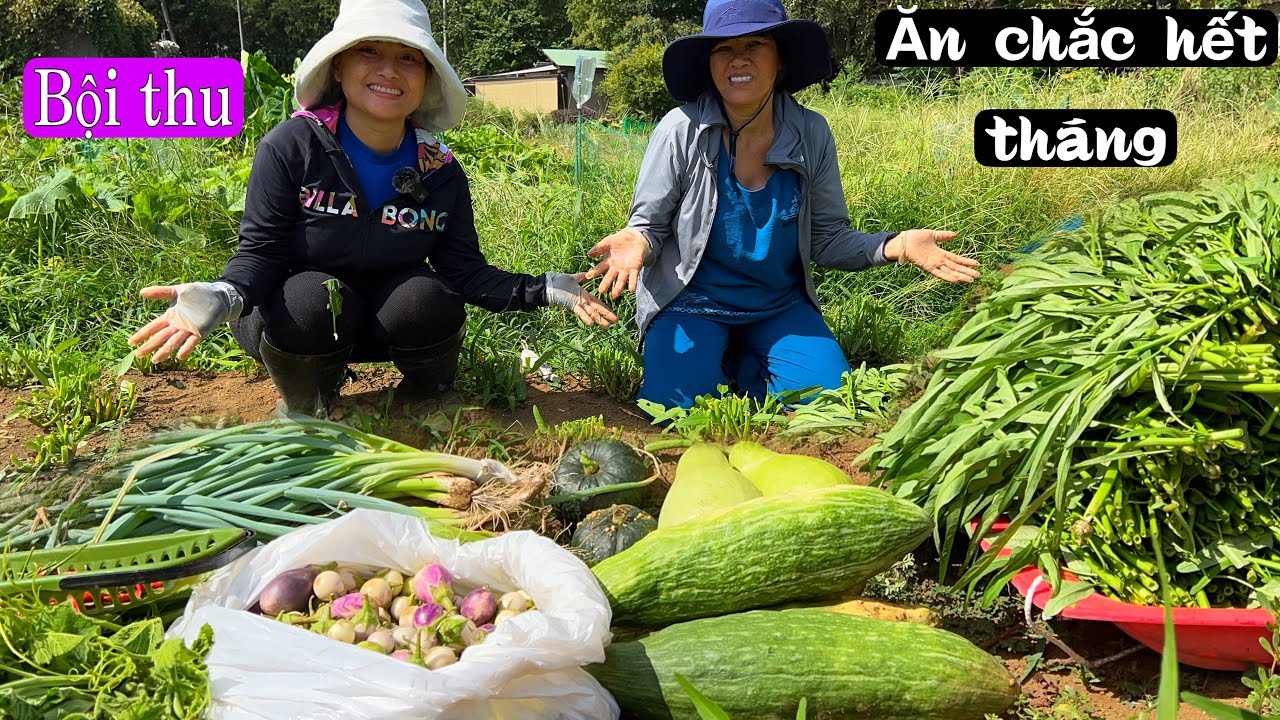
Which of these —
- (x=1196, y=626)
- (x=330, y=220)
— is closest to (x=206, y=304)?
(x=330, y=220)

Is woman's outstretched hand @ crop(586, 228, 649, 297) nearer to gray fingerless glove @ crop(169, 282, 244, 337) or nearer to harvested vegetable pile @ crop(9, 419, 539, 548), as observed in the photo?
harvested vegetable pile @ crop(9, 419, 539, 548)

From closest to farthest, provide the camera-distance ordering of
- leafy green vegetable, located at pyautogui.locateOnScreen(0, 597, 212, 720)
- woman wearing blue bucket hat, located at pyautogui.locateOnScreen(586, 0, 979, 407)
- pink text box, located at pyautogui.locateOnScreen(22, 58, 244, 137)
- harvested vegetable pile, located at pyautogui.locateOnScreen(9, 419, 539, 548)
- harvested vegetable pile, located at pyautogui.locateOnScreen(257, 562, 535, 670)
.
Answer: leafy green vegetable, located at pyautogui.locateOnScreen(0, 597, 212, 720)
harvested vegetable pile, located at pyautogui.locateOnScreen(257, 562, 535, 670)
harvested vegetable pile, located at pyautogui.locateOnScreen(9, 419, 539, 548)
woman wearing blue bucket hat, located at pyautogui.locateOnScreen(586, 0, 979, 407)
pink text box, located at pyautogui.locateOnScreen(22, 58, 244, 137)

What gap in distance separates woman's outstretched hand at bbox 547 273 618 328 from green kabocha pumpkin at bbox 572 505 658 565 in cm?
82

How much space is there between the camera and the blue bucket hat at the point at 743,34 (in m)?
3.38

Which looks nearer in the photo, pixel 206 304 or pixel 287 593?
pixel 287 593

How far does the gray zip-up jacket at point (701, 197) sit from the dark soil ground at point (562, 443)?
64 cm

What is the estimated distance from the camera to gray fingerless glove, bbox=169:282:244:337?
2555 millimetres

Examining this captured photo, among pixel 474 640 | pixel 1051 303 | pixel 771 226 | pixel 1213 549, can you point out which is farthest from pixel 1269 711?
pixel 771 226

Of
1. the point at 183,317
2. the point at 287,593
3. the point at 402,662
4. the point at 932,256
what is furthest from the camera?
the point at 932,256

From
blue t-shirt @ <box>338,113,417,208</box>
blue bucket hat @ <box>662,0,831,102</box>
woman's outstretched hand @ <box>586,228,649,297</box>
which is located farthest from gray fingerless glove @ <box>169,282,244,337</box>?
blue bucket hat @ <box>662,0,831,102</box>

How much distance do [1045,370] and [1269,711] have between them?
0.77m

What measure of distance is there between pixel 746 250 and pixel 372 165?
142cm

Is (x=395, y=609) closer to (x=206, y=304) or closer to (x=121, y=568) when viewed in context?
(x=121, y=568)

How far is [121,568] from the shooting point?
6.18 ft
